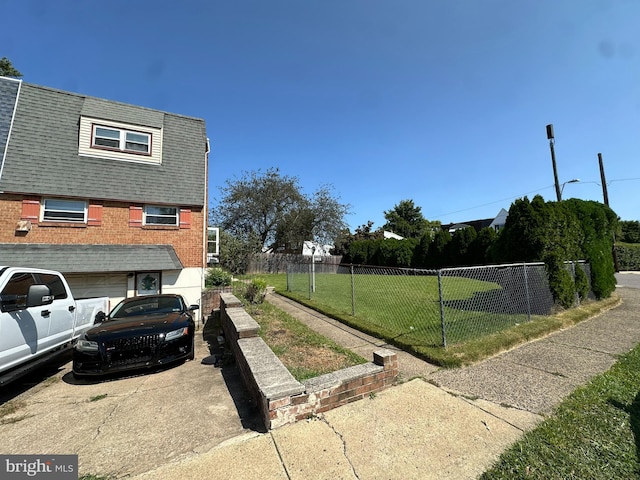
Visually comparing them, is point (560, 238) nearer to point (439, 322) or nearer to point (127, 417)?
point (439, 322)

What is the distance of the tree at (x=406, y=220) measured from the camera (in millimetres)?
55572

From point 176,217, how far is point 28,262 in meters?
4.24

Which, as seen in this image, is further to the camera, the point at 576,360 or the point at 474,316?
the point at 474,316

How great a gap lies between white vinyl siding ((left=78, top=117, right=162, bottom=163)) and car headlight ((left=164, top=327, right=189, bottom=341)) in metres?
8.55

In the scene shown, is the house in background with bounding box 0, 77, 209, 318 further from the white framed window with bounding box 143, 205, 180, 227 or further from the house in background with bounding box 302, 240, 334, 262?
the house in background with bounding box 302, 240, 334, 262

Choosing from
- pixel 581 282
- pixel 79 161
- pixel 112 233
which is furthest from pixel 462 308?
pixel 79 161

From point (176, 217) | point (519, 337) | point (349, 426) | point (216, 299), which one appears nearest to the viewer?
point (349, 426)

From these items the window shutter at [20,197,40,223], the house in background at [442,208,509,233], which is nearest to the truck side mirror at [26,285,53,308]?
the window shutter at [20,197,40,223]

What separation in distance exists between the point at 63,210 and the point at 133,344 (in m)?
7.74

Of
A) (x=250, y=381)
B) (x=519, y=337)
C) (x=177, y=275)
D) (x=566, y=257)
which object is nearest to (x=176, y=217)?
(x=177, y=275)

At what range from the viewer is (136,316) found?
18.9 feet

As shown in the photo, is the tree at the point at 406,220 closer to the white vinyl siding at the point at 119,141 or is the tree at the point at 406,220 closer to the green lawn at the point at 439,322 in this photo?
the green lawn at the point at 439,322

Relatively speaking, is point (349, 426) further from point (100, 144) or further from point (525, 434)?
point (100, 144)

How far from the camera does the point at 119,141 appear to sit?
1060cm
